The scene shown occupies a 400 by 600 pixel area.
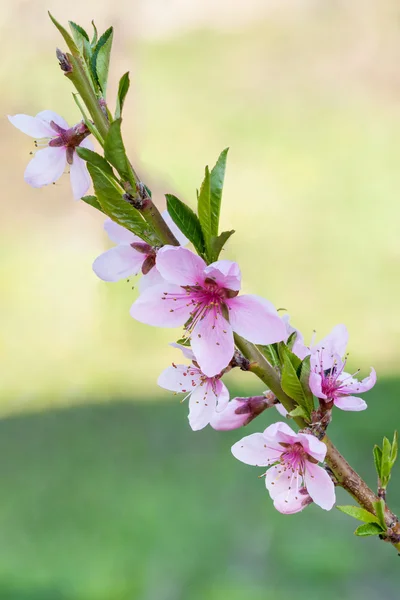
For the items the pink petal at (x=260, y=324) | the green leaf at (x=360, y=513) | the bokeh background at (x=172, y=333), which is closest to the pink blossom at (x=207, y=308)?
the pink petal at (x=260, y=324)

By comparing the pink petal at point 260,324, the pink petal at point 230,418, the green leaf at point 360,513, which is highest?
the pink petal at point 260,324

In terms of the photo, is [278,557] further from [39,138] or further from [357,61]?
[357,61]

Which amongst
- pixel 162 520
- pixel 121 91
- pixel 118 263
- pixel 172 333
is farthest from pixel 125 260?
pixel 172 333

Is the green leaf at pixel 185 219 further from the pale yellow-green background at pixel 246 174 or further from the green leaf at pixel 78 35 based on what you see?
the pale yellow-green background at pixel 246 174

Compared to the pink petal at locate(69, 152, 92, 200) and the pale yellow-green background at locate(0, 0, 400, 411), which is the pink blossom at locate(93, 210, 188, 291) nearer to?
the pink petal at locate(69, 152, 92, 200)

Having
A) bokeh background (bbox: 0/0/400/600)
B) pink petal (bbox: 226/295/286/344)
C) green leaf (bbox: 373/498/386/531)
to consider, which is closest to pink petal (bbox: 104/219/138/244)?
pink petal (bbox: 226/295/286/344)
